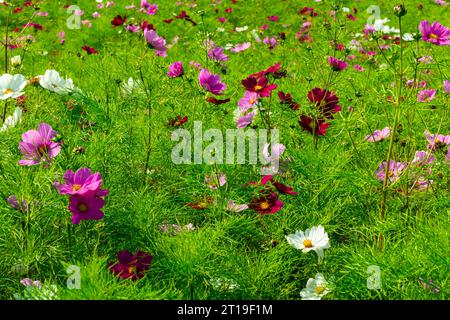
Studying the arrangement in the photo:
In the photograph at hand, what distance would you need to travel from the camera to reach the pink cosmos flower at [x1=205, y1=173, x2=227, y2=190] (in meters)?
1.45

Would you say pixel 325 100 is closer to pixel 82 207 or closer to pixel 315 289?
pixel 315 289

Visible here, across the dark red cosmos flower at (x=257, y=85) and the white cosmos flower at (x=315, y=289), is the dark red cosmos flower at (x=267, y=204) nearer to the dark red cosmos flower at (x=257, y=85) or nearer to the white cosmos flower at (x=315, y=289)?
the white cosmos flower at (x=315, y=289)

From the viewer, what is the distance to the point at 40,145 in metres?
1.25

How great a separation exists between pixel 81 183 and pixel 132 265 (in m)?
0.23

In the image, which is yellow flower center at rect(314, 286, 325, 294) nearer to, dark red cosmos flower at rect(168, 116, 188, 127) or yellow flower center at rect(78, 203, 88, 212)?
yellow flower center at rect(78, 203, 88, 212)

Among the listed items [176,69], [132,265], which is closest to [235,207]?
[132,265]

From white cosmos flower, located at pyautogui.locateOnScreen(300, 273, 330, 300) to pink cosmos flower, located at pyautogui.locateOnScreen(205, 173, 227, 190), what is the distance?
16.0 inches

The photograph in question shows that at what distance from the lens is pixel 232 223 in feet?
4.32

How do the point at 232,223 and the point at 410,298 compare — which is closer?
the point at 410,298

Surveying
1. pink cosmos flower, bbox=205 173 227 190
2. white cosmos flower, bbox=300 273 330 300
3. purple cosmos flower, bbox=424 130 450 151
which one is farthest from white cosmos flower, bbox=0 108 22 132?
purple cosmos flower, bbox=424 130 450 151
